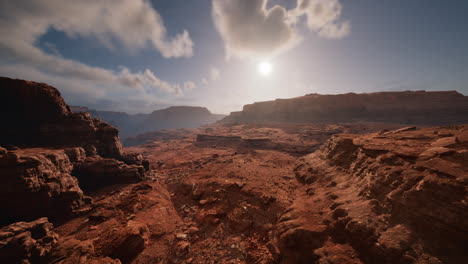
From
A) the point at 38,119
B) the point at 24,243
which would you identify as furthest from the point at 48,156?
the point at 24,243

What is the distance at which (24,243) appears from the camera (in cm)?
729

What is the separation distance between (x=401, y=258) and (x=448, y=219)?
2.27 meters

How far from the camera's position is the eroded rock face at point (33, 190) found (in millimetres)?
9828

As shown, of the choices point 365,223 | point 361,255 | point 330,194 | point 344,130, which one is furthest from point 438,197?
point 344,130

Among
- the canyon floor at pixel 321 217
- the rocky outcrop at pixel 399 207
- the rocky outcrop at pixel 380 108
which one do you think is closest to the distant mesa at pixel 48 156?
the canyon floor at pixel 321 217

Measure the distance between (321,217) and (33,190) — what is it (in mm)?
19596

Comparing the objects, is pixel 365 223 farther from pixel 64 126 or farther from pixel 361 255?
pixel 64 126

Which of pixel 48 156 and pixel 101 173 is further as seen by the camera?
pixel 101 173

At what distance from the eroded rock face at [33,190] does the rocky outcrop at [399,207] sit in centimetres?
1665

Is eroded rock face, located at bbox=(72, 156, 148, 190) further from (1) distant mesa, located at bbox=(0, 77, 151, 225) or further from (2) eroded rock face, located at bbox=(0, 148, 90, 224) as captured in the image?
(2) eroded rock face, located at bbox=(0, 148, 90, 224)

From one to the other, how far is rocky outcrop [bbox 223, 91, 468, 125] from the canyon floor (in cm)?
6831

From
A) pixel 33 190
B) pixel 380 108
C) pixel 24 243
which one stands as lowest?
pixel 24 243

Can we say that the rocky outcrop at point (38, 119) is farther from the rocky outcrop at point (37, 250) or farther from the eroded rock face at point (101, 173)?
the rocky outcrop at point (37, 250)

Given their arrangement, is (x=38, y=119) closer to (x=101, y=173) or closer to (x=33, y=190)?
(x=101, y=173)
